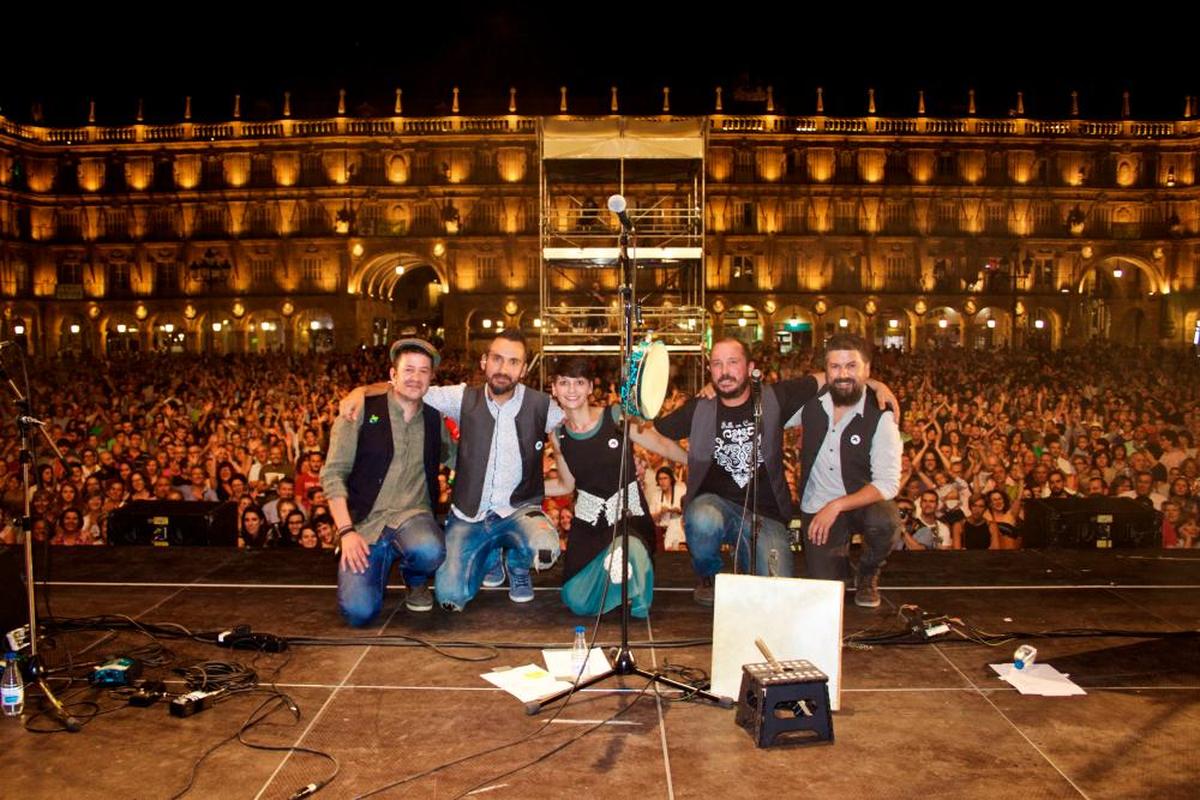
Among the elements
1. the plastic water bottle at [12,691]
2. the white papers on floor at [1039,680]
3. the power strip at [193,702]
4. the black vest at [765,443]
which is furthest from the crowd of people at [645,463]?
the white papers on floor at [1039,680]

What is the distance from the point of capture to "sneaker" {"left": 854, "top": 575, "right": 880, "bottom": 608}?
5035 mm

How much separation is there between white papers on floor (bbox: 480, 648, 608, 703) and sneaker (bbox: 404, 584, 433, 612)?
1099 millimetres

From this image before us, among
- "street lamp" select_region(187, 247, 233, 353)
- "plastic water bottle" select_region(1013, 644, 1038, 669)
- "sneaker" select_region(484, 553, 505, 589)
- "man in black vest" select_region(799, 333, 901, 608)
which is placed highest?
"street lamp" select_region(187, 247, 233, 353)

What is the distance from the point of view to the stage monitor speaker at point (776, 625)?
356 cm

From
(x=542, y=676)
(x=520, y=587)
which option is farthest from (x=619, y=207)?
(x=520, y=587)

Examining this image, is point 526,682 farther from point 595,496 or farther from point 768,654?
point 595,496

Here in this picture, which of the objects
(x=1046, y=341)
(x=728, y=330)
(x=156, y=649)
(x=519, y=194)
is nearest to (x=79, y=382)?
(x=156, y=649)

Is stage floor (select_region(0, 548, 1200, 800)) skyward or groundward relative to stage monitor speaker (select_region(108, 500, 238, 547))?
groundward

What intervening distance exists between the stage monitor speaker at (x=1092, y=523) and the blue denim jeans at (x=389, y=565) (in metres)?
4.73

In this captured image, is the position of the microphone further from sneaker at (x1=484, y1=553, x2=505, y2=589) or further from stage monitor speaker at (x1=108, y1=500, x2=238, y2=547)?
stage monitor speaker at (x1=108, y1=500, x2=238, y2=547)

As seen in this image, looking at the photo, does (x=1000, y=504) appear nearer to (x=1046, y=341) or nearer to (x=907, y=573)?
(x=907, y=573)

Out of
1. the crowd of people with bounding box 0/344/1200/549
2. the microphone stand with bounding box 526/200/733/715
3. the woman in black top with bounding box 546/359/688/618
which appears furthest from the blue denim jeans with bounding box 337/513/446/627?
the microphone stand with bounding box 526/200/733/715

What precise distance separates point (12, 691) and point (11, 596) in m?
0.63

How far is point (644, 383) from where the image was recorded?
3.96 meters
